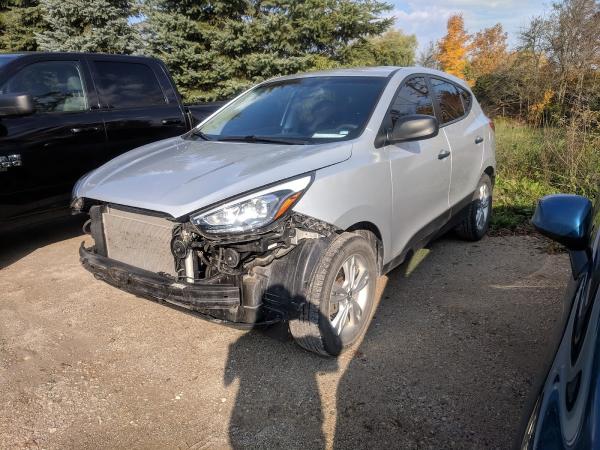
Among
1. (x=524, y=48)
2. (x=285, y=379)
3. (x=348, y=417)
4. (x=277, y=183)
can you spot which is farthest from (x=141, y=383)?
(x=524, y=48)

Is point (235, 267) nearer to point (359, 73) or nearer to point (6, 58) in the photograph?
point (359, 73)

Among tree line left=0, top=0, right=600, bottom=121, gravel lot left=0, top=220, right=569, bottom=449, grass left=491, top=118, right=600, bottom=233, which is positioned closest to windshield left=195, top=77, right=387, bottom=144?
gravel lot left=0, top=220, right=569, bottom=449

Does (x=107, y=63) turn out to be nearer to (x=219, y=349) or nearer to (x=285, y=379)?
(x=219, y=349)

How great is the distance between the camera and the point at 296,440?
90.7 inches

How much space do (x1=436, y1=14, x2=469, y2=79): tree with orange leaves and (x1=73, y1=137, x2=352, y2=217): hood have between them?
30.6 meters

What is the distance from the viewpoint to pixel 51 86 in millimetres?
4613

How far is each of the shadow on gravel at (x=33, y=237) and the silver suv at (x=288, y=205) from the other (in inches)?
85.6

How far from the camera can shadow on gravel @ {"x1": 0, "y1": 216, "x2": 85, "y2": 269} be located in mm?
4805

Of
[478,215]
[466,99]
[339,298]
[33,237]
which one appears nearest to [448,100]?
[466,99]

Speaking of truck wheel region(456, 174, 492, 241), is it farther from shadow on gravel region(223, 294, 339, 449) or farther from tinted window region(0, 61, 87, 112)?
tinted window region(0, 61, 87, 112)

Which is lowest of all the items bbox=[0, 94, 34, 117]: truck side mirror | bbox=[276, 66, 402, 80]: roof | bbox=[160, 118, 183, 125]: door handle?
bbox=[160, 118, 183, 125]: door handle

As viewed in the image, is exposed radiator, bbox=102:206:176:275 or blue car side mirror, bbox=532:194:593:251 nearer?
blue car side mirror, bbox=532:194:593:251

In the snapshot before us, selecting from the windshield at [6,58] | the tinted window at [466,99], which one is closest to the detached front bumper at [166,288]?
the windshield at [6,58]

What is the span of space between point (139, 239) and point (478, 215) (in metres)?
3.52
